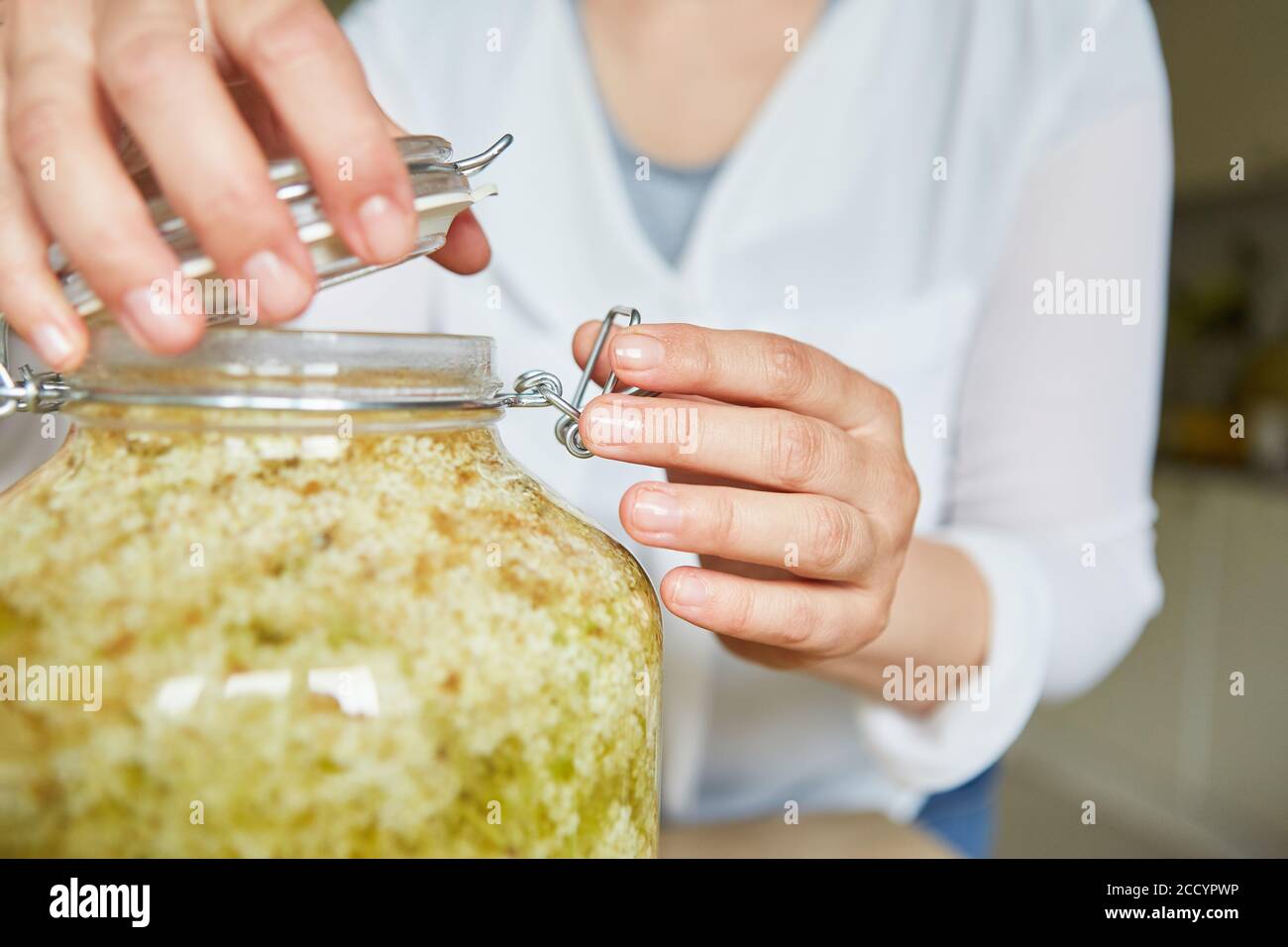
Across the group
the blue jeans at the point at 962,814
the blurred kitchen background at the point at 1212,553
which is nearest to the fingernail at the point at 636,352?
the blue jeans at the point at 962,814

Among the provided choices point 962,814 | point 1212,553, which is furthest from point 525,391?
point 1212,553

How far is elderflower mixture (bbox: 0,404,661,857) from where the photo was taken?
0.29m

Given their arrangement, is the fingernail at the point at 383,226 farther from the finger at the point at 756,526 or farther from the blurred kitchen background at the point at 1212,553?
the blurred kitchen background at the point at 1212,553

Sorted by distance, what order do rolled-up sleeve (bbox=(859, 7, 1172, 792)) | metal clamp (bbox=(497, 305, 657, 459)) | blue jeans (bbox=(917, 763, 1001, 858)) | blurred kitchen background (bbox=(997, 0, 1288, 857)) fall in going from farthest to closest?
blurred kitchen background (bbox=(997, 0, 1288, 857)) < blue jeans (bbox=(917, 763, 1001, 858)) < rolled-up sleeve (bbox=(859, 7, 1172, 792)) < metal clamp (bbox=(497, 305, 657, 459))

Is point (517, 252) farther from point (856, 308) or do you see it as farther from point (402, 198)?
point (402, 198)

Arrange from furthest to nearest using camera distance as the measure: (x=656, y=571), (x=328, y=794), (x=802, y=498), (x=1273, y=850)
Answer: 1. (x=1273, y=850)
2. (x=656, y=571)
3. (x=802, y=498)
4. (x=328, y=794)

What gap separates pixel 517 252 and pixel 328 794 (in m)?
0.79

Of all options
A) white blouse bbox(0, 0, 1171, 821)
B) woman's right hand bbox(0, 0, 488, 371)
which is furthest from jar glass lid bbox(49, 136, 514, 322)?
white blouse bbox(0, 0, 1171, 821)

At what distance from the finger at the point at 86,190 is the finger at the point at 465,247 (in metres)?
0.16

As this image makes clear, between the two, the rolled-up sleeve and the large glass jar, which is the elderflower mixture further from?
the rolled-up sleeve

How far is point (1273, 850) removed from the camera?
236 centimetres

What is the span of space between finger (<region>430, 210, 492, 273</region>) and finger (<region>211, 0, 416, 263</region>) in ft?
0.43
